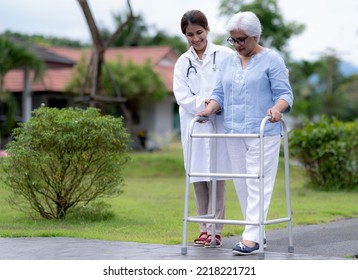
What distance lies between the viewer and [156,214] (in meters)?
11.0

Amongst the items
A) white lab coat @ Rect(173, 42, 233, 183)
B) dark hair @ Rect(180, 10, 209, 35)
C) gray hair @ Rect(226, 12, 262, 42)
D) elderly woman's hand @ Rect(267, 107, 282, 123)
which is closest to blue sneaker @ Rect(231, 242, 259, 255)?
white lab coat @ Rect(173, 42, 233, 183)

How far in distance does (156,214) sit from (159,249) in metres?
3.64

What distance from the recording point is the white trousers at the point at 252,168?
713 cm

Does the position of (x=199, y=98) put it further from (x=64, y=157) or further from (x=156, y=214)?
(x=156, y=214)

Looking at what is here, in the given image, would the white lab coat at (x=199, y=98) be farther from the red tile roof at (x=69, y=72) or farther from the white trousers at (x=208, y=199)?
the red tile roof at (x=69, y=72)

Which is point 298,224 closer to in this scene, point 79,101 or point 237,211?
point 237,211

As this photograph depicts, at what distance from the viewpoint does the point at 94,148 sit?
31.5 ft

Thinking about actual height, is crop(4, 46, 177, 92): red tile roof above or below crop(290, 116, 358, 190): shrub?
above

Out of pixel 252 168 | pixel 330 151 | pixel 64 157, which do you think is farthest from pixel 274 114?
pixel 330 151

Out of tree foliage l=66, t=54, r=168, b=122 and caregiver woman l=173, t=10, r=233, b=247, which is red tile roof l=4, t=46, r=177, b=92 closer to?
tree foliage l=66, t=54, r=168, b=122

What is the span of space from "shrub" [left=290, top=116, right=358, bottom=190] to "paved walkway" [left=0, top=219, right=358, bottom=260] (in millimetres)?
5895

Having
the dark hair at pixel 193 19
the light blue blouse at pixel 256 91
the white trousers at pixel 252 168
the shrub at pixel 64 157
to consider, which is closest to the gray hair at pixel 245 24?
the light blue blouse at pixel 256 91

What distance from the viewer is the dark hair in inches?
308
